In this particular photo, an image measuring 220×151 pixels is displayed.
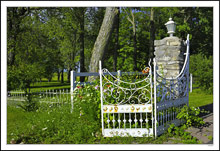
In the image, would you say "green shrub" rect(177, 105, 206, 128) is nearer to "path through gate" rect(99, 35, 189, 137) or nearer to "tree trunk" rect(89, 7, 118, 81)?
"path through gate" rect(99, 35, 189, 137)

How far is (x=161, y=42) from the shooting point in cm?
638

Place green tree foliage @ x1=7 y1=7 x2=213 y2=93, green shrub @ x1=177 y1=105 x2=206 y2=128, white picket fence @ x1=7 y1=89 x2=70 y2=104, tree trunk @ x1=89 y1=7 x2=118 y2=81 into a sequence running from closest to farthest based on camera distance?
green shrub @ x1=177 y1=105 x2=206 y2=128, white picket fence @ x1=7 y1=89 x2=70 y2=104, tree trunk @ x1=89 y1=7 x2=118 y2=81, green tree foliage @ x1=7 y1=7 x2=213 y2=93

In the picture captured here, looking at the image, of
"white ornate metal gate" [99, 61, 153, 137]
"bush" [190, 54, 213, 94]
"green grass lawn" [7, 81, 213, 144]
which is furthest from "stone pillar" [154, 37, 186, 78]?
"bush" [190, 54, 213, 94]

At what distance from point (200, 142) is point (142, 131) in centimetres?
115

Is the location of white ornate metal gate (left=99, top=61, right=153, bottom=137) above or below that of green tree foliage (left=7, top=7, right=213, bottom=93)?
below

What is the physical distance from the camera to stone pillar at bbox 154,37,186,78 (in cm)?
611

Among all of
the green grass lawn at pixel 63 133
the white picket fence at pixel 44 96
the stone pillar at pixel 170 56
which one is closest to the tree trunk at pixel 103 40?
the white picket fence at pixel 44 96

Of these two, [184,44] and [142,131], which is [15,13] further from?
[142,131]

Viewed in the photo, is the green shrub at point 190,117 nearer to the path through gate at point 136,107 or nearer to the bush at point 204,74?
the path through gate at point 136,107

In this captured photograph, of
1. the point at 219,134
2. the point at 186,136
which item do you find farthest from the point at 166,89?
the point at 219,134

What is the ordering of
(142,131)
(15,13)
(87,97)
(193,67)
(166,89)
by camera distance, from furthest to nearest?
(193,67) < (15,13) < (87,97) < (166,89) < (142,131)

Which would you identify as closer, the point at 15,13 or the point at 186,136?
the point at 186,136

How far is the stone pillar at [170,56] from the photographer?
20.0ft

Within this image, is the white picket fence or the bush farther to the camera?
the bush
